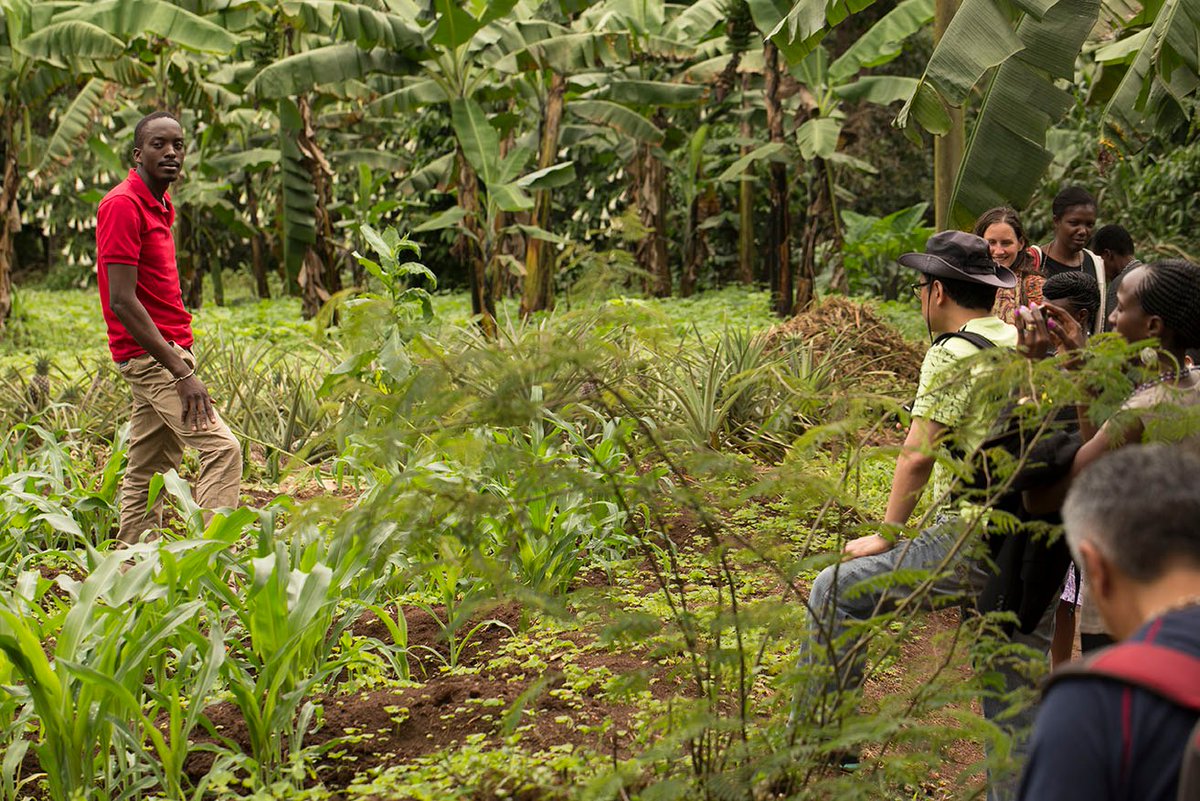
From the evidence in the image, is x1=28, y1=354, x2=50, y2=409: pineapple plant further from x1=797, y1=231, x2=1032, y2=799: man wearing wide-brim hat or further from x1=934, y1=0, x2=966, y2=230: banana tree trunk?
x1=797, y1=231, x2=1032, y2=799: man wearing wide-brim hat

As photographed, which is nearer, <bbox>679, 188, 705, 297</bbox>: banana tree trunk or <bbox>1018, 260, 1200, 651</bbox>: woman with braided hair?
<bbox>1018, 260, 1200, 651</bbox>: woman with braided hair

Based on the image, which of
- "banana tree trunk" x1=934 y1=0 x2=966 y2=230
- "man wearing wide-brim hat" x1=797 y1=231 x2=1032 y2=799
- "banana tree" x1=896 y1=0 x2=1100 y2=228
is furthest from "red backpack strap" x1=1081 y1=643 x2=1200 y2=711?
"banana tree trunk" x1=934 y1=0 x2=966 y2=230

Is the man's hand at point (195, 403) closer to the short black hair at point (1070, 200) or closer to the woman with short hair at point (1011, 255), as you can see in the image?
the woman with short hair at point (1011, 255)

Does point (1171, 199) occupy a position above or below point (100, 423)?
above

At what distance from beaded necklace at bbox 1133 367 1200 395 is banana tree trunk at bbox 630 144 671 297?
1364cm

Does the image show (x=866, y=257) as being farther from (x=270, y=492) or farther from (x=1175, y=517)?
(x=1175, y=517)

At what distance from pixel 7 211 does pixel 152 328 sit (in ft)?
32.2

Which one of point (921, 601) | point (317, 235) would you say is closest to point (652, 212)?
point (317, 235)

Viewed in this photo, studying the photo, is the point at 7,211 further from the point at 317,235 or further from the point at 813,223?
the point at 813,223

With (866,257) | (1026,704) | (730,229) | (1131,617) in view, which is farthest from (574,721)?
(730,229)

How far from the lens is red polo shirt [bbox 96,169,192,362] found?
4.98 meters

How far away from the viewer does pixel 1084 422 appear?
3.12 meters

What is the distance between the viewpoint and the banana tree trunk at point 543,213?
44.3 feet

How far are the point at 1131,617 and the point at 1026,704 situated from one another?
3.03 ft
